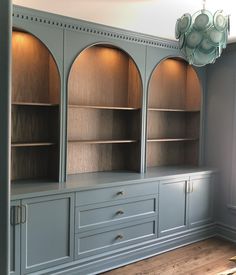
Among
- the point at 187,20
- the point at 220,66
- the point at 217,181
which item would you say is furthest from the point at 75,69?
the point at 217,181

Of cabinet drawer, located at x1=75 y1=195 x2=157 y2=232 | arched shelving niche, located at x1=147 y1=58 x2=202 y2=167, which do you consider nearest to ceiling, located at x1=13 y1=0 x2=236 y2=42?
arched shelving niche, located at x1=147 y1=58 x2=202 y2=167

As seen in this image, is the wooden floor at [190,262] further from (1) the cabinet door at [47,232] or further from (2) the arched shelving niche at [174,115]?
(2) the arched shelving niche at [174,115]

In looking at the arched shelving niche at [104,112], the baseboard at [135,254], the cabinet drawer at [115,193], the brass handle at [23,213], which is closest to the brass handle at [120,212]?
the cabinet drawer at [115,193]

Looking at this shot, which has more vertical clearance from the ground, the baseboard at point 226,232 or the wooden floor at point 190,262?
the baseboard at point 226,232

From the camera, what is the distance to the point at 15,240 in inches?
105

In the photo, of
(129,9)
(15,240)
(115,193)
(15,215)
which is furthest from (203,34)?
(15,240)

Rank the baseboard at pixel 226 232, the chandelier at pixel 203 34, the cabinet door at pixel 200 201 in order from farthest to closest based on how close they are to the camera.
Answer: the baseboard at pixel 226 232, the cabinet door at pixel 200 201, the chandelier at pixel 203 34

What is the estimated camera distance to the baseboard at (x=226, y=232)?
4.12 metres

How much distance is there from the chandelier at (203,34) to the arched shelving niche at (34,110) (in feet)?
4.45

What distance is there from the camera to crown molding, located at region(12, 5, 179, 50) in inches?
112

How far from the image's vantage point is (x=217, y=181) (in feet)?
14.1

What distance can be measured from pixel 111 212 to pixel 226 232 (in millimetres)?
1775

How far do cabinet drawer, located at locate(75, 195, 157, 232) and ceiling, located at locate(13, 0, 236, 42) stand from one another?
1751 mm

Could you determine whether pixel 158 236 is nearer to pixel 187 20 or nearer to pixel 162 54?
pixel 162 54
